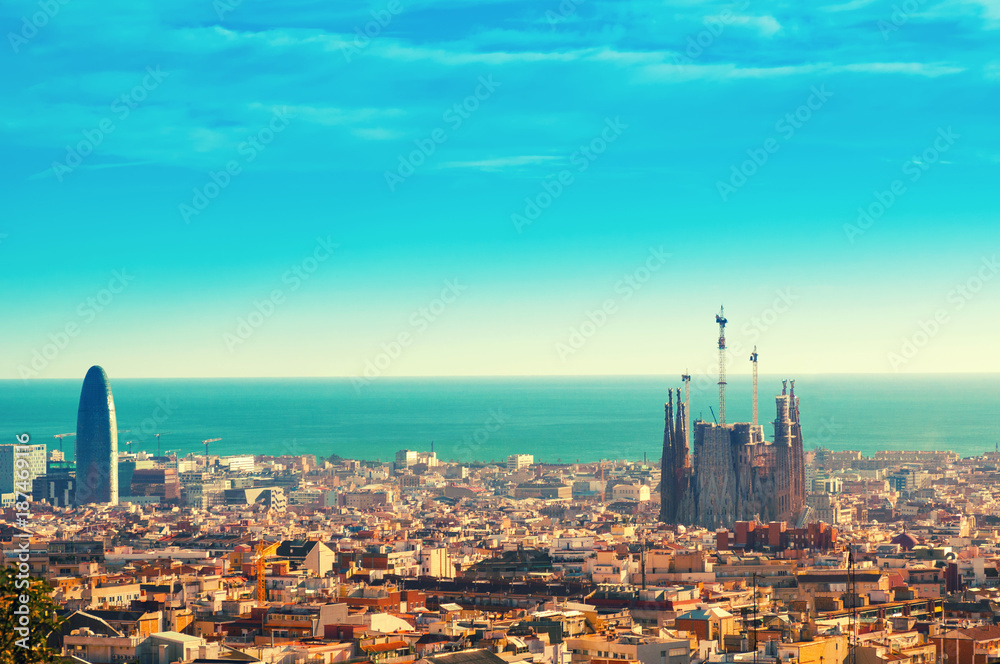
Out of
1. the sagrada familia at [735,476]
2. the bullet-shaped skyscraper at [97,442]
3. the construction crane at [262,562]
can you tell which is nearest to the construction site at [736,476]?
the sagrada familia at [735,476]

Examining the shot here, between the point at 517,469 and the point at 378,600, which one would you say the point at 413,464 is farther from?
the point at 378,600

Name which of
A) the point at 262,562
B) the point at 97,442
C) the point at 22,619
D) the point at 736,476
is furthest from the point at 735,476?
the point at 22,619

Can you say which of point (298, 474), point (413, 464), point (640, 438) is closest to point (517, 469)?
point (413, 464)

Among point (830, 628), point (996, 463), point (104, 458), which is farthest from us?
point (996, 463)

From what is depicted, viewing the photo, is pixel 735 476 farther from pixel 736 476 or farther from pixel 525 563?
pixel 525 563

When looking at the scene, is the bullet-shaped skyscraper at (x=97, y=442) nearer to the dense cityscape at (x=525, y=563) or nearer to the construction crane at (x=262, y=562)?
the dense cityscape at (x=525, y=563)

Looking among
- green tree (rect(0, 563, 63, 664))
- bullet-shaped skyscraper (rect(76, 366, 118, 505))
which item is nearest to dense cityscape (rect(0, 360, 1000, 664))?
green tree (rect(0, 563, 63, 664))
